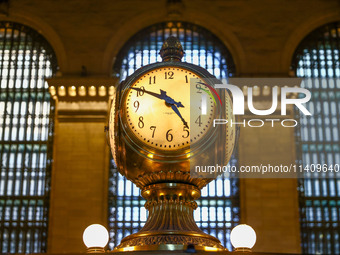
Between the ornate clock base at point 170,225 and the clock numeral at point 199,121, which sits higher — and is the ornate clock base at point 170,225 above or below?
below

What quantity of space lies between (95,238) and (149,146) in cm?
29

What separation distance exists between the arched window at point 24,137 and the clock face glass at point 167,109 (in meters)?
16.4

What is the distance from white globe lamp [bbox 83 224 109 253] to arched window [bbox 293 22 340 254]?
16338 mm

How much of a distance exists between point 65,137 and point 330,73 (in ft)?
23.3

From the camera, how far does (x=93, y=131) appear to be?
1891cm

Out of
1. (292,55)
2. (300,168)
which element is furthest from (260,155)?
(292,55)

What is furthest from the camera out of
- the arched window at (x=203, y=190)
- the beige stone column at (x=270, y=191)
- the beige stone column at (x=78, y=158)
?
the arched window at (x=203, y=190)

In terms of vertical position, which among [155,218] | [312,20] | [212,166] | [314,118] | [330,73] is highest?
[312,20]

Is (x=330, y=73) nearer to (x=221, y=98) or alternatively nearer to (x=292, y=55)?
(x=292, y=55)

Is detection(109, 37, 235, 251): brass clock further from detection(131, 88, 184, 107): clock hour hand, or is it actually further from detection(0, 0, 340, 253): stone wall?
detection(0, 0, 340, 253): stone wall

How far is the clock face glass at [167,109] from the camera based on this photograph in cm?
200

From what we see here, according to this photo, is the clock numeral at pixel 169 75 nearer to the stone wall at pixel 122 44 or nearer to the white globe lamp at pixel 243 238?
the white globe lamp at pixel 243 238

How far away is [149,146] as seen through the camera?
2012 mm

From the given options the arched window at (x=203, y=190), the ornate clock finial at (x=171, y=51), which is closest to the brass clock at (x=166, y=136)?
the ornate clock finial at (x=171, y=51)
